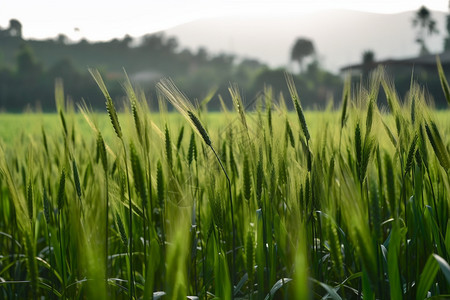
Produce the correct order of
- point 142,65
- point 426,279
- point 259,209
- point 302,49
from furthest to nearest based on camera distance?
point 302,49, point 142,65, point 259,209, point 426,279

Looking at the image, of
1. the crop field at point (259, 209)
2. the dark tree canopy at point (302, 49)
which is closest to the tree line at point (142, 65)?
the dark tree canopy at point (302, 49)

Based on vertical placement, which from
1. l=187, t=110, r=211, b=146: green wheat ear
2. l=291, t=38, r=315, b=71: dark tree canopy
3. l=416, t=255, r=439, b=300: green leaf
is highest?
l=291, t=38, r=315, b=71: dark tree canopy

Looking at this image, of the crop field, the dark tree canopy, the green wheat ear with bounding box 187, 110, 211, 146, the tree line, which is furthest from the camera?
the dark tree canopy

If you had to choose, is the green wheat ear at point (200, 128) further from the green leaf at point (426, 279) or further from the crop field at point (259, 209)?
the green leaf at point (426, 279)

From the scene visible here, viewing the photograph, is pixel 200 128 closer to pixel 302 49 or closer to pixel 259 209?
pixel 259 209

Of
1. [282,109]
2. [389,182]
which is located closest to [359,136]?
[389,182]

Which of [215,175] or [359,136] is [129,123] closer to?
[215,175]

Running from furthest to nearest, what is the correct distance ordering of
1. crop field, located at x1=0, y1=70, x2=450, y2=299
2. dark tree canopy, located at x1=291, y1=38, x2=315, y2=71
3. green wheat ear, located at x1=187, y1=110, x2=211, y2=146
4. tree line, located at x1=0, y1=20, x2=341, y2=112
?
dark tree canopy, located at x1=291, y1=38, x2=315, y2=71 < tree line, located at x1=0, y1=20, x2=341, y2=112 < green wheat ear, located at x1=187, y1=110, x2=211, y2=146 < crop field, located at x1=0, y1=70, x2=450, y2=299

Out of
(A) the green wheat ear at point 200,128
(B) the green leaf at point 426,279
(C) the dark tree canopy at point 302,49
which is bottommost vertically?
(B) the green leaf at point 426,279

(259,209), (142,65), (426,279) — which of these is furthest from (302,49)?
(426,279)

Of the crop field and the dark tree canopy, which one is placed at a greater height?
the dark tree canopy

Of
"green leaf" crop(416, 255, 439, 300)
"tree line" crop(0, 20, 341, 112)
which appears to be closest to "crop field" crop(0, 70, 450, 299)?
"green leaf" crop(416, 255, 439, 300)

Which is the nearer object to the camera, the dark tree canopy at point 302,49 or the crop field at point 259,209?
the crop field at point 259,209

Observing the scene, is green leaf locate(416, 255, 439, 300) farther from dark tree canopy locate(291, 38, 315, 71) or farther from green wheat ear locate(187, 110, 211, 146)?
dark tree canopy locate(291, 38, 315, 71)
